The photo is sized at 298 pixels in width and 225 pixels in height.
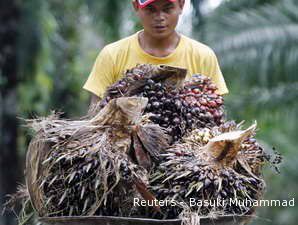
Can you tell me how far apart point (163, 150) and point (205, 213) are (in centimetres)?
38

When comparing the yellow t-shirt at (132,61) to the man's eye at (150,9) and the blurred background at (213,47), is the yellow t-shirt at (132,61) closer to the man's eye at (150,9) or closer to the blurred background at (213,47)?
the man's eye at (150,9)

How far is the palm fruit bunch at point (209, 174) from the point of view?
12.3 ft

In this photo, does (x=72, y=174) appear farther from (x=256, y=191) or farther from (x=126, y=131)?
(x=256, y=191)

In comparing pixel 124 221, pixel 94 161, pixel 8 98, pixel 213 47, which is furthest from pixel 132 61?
pixel 8 98

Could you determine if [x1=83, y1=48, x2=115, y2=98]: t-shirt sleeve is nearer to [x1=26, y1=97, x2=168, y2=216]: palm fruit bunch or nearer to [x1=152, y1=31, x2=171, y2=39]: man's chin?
[x1=152, y1=31, x2=171, y2=39]: man's chin

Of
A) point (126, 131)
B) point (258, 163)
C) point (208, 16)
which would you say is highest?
point (126, 131)

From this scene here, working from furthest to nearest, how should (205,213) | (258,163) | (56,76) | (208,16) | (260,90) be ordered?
(56,76) < (260,90) < (208,16) < (258,163) < (205,213)

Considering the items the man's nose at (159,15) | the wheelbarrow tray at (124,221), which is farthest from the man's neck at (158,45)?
the wheelbarrow tray at (124,221)

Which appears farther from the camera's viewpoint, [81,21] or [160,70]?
[81,21]

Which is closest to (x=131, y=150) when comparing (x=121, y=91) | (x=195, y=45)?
(x=121, y=91)

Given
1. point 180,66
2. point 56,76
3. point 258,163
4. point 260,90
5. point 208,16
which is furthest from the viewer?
Result: point 56,76

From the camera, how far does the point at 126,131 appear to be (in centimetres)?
384

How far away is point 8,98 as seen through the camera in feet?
35.4

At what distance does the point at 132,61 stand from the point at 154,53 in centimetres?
12
